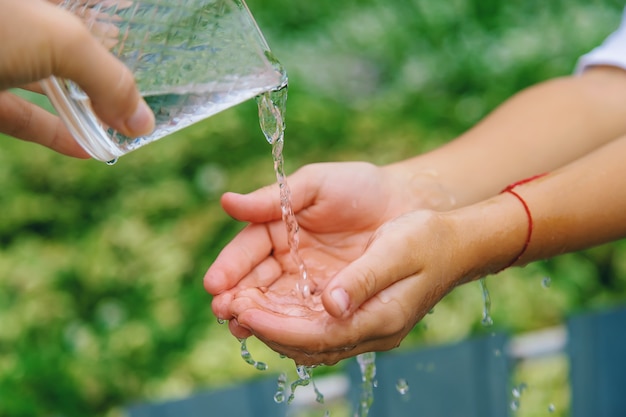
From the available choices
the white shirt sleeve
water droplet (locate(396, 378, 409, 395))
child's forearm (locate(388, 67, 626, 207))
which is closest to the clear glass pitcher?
child's forearm (locate(388, 67, 626, 207))

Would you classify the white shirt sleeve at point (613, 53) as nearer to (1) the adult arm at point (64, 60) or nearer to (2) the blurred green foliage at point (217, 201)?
(2) the blurred green foliage at point (217, 201)

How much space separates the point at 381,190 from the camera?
178cm

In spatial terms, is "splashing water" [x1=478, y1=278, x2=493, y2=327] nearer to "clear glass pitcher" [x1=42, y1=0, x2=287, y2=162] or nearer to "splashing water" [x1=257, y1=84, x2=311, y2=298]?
"splashing water" [x1=257, y1=84, x2=311, y2=298]

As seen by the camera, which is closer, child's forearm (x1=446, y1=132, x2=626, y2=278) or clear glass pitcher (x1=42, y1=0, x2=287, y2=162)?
clear glass pitcher (x1=42, y1=0, x2=287, y2=162)

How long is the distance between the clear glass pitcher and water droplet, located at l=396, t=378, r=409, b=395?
3.93ft

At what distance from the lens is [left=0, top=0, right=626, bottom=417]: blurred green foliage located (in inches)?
106

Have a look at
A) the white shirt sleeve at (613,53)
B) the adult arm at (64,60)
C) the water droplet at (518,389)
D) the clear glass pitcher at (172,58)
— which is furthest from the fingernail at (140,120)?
the water droplet at (518,389)

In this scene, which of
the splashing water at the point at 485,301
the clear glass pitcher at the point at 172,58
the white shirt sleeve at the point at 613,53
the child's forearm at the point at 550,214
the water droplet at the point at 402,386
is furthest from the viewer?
the water droplet at the point at 402,386

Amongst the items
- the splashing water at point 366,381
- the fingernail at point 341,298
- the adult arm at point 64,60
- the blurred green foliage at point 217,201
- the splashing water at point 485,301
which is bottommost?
the blurred green foliage at point 217,201

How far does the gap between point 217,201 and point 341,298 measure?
1.97m

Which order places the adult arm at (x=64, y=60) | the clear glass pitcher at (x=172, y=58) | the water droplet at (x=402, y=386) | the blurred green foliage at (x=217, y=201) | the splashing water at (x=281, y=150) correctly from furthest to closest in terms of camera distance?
the blurred green foliage at (x=217, y=201), the water droplet at (x=402, y=386), the splashing water at (x=281, y=150), the clear glass pitcher at (x=172, y=58), the adult arm at (x=64, y=60)

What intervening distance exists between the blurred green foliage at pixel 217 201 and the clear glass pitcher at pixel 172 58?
5.01 feet

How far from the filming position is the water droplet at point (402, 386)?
219 centimetres

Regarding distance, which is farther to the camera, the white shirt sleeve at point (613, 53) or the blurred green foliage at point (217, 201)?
the blurred green foliage at point (217, 201)
